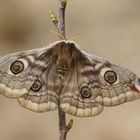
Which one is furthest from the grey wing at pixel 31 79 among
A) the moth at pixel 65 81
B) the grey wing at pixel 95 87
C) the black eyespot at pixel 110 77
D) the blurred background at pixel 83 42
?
the blurred background at pixel 83 42

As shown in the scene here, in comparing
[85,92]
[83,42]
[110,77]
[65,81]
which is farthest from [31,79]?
[83,42]

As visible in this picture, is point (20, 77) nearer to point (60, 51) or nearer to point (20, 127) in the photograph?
point (60, 51)

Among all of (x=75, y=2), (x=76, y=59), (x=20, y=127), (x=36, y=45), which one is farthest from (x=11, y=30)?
(x=76, y=59)

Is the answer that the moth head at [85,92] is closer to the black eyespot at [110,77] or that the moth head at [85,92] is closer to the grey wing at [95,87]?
the grey wing at [95,87]

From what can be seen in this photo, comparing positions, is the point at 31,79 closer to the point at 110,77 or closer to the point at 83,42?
the point at 110,77

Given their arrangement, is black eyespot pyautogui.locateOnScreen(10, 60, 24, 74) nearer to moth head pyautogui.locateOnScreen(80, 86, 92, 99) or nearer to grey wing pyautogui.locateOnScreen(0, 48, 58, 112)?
grey wing pyautogui.locateOnScreen(0, 48, 58, 112)

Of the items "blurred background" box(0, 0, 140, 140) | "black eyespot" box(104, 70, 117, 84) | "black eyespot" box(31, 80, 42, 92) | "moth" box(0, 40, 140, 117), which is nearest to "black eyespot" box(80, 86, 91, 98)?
"moth" box(0, 40, 140, 117)

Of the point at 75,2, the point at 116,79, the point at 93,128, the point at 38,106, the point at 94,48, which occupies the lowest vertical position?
the point at 38,106
